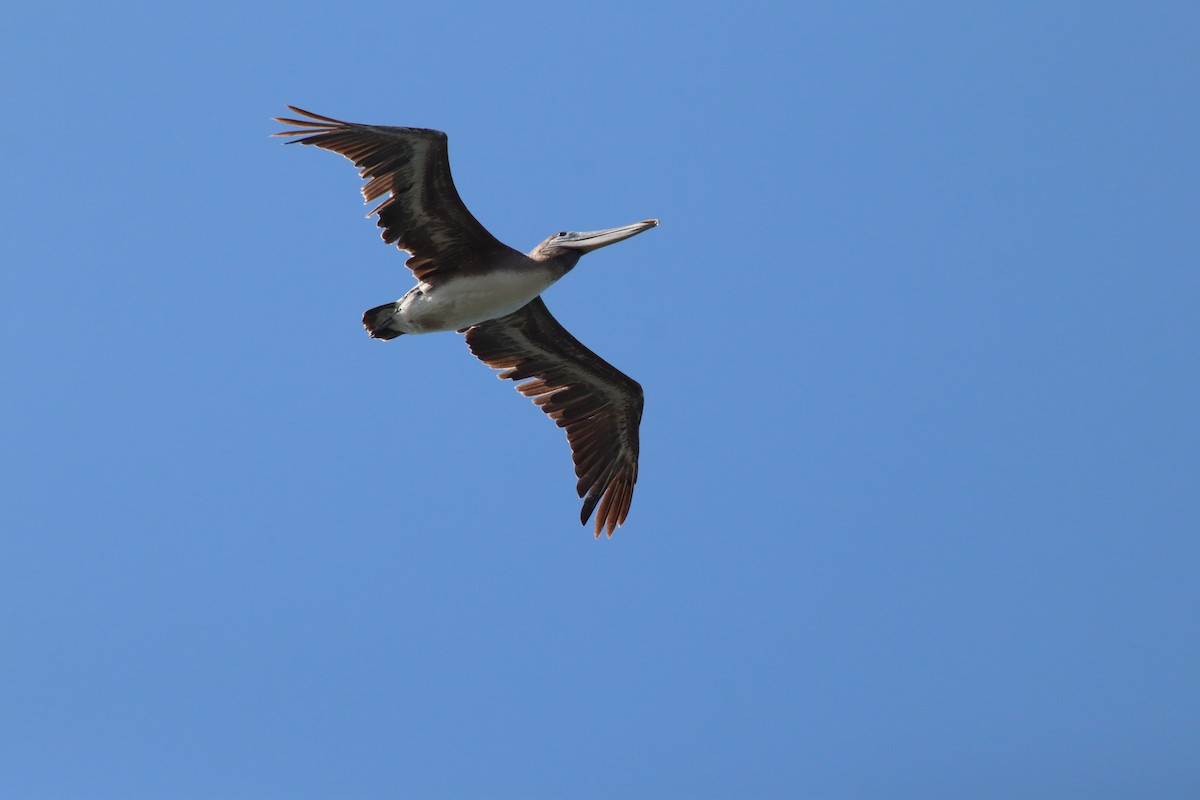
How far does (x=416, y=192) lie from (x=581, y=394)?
11.7 ft

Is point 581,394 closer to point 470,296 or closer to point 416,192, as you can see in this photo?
point 470,296

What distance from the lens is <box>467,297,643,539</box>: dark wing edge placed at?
15.3 metres

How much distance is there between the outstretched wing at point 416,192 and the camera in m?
12.7

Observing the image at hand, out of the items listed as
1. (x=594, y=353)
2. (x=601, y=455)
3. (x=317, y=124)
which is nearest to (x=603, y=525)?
(x=601, y=455)

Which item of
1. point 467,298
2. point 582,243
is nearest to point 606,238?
point 582,243

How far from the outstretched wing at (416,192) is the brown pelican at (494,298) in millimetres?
10

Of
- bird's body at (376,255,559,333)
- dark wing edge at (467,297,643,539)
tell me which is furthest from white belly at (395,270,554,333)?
dark wing edge at (467,297,643,539)

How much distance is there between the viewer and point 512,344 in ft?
50.5

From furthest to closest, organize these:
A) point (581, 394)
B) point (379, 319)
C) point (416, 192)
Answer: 1. point (581, 394)
2. point (379, 319)
3. point (416, 192)

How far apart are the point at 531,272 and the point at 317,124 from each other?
8.66ft

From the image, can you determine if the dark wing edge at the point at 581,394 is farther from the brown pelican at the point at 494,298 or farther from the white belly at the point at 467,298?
the white belly at the point at 467,298

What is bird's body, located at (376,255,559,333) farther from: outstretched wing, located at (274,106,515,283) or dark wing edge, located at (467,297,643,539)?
dark wing edge, located at (467,297,643,539)

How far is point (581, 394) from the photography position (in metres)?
15.8

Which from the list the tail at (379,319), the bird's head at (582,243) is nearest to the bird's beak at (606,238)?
the bird's head at (582,243)
